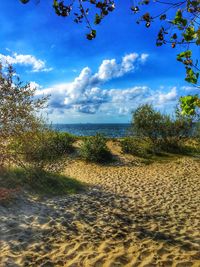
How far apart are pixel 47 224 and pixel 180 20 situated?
24.3 feet

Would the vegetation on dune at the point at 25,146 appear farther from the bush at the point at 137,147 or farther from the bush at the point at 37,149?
the bush at the point at 137,147

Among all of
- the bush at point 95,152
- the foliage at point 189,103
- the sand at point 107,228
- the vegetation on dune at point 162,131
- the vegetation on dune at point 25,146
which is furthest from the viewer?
the vegetation on dune at point 162,131

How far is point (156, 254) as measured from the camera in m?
8.01

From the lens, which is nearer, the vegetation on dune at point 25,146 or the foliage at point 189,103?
the foliage at point 189,103

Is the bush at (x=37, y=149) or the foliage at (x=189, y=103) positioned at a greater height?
the foliage at (x=189, y=103)

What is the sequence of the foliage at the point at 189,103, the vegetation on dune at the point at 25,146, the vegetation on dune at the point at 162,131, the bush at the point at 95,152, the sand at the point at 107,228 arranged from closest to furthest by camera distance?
the foliage at the point at 189,103
the sand at the point at 107,228
the vegetation on dune at the point at 25,146
the bush at the point at 95,152
the vegetation on dune at the point at 162,131

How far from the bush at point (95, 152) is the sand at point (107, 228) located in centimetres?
681

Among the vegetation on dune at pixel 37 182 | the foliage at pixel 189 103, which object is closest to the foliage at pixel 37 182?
the vegetation on dune at pixel 37 182

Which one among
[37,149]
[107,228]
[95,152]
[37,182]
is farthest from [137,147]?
[107,228]

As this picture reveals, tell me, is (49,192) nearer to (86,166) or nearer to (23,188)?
(23,188)

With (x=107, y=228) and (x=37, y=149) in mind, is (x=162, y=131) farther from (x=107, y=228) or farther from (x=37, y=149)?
(x=107, y=228)

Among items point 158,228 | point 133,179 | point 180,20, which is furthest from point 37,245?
point 133,179

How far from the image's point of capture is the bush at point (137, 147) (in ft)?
82.9

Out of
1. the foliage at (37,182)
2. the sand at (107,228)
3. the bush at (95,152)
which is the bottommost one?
the sand at (107,228)
